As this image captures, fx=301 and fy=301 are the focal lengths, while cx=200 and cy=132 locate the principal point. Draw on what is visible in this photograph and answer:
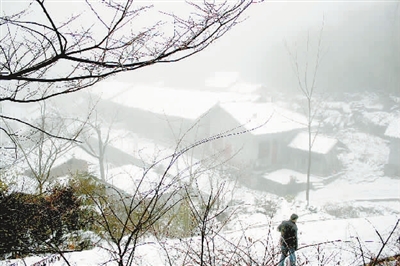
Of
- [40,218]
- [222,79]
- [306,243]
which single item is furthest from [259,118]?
[222,79]

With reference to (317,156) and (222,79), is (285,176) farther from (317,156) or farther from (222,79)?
(222,79)

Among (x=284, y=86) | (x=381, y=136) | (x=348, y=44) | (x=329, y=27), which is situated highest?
(x=329, y=27)

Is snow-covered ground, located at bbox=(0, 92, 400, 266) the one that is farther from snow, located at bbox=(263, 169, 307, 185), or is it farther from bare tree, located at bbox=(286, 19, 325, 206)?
bare tree, located at bbox=(286, 19, 325, 206)

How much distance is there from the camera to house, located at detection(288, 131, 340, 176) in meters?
25.2

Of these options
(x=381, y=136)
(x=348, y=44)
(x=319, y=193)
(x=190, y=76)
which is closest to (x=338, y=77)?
(x=348, y=44)

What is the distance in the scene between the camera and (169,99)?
34688 mm

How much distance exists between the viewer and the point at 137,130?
1378 inches

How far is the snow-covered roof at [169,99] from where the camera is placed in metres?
30.4

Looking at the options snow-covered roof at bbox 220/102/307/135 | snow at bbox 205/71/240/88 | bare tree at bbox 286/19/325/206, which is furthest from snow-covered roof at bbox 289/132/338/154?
snow at bbox 205/71/240/88

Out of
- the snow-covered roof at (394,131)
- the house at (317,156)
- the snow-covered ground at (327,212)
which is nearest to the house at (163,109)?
the snow-covered ground at (327,212)

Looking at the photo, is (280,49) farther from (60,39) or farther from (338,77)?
(60,39)

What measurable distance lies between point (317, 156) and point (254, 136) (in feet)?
18.0

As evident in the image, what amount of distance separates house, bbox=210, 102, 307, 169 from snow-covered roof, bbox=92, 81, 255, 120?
2092mm

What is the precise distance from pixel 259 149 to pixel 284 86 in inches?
1111
